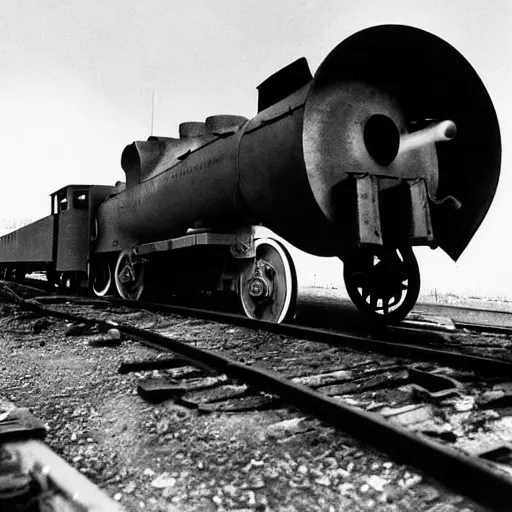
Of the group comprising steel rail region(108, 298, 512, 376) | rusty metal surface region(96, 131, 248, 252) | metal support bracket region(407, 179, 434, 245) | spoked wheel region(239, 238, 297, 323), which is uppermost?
rusty metal surface region(96, 131, 248, 252)

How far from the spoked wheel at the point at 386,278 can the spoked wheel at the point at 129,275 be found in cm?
325

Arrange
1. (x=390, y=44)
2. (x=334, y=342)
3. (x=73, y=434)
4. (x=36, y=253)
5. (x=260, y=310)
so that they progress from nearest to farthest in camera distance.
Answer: (x=73, y=434) → (x=334, y=342) → (x=390, y=44) → (x=260, y=310) → (x=36, y=253)

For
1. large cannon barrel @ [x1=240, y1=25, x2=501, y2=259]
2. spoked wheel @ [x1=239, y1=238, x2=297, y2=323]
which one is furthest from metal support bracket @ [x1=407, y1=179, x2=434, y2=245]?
spoked wheel @ [x1=239, y1=238, x2=297, y2=323]

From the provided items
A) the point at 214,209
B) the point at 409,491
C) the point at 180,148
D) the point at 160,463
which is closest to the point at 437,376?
the point at 409,491

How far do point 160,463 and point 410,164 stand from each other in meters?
3.43

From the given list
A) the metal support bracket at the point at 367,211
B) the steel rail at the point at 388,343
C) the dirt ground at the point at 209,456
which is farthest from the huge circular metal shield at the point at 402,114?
the dirt ground at the point at 209,456

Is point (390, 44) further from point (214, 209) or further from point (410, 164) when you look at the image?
point (214, 209)

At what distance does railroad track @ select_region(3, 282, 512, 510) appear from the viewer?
1.34 m

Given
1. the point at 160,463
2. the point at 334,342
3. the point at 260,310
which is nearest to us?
the point at 160,463

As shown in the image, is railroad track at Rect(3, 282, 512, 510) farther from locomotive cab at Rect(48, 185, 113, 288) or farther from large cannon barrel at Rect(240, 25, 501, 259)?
locomotive cab at Rect(48, 185, 113, 288)

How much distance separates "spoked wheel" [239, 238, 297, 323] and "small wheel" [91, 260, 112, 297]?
3969 mm

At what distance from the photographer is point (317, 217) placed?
392 cm

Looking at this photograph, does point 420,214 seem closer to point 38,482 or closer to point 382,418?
point 382,418

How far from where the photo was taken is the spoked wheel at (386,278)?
183 inches
